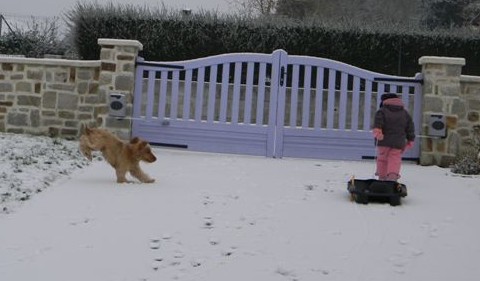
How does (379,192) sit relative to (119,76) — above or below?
below

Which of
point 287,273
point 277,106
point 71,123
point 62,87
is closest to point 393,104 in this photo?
point 277,106

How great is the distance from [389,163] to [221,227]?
100.0 inches

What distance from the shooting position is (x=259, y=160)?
824cm

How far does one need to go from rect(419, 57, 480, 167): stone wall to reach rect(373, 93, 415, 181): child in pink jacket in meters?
2.28

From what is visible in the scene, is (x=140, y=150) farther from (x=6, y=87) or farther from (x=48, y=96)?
(x=6, y=87)

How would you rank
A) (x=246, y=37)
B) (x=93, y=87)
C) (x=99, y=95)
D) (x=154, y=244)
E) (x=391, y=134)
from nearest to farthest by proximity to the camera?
(x=154, y=244) < (x=391, y=134) < (x=99, y=95) < (x=93, y=87) < (x=246, y=37)

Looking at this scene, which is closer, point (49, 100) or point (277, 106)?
point (277, 106)

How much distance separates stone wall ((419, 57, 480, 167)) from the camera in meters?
8.53

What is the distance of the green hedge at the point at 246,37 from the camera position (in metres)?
11.7

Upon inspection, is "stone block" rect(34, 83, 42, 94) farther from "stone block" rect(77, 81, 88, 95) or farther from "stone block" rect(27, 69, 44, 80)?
"stone block" rect(77, 81, 88, 95)

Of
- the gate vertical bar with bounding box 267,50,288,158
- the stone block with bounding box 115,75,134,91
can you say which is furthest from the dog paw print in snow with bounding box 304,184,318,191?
the stone block with bounding box 115,75,134,91

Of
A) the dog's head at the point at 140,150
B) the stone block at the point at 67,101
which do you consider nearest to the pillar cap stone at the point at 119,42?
the stone block at the point at 67,101

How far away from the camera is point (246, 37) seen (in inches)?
464

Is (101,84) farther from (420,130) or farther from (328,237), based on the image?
(328,237)
